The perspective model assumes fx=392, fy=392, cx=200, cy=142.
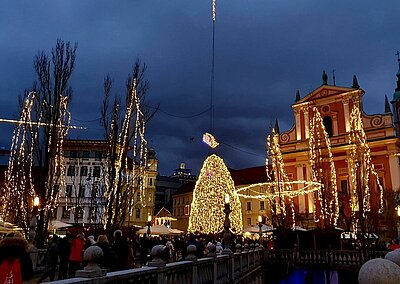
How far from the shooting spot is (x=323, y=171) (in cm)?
4281

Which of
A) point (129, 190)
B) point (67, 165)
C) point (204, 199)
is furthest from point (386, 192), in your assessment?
point (67, 165)

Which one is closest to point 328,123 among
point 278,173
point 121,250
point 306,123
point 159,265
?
point 306,123

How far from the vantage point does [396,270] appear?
4.55 meters

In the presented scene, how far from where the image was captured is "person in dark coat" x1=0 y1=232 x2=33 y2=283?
5.09m

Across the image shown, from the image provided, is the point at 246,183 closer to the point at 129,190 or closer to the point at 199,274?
the point at 129,190

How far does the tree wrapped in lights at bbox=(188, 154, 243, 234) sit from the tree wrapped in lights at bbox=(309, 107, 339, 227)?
16.9 meters

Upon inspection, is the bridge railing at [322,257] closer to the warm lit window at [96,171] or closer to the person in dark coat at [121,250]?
the person in dark coat at [121,250]

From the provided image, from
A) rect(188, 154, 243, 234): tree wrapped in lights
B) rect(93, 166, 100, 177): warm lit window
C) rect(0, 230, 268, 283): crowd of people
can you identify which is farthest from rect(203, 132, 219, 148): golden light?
rect(93, 166, 100, 177): warm lit window

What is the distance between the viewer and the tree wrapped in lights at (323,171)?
40.3 meters

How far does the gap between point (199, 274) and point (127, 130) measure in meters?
14.8

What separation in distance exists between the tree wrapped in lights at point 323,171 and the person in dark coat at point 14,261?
35446 millimetres

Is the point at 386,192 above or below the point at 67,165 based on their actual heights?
below

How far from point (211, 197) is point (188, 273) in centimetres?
1574

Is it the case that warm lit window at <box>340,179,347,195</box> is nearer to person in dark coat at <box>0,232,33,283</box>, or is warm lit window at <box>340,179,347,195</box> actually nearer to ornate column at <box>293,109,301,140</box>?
ornate column at <box>293,109,301,140</box>
